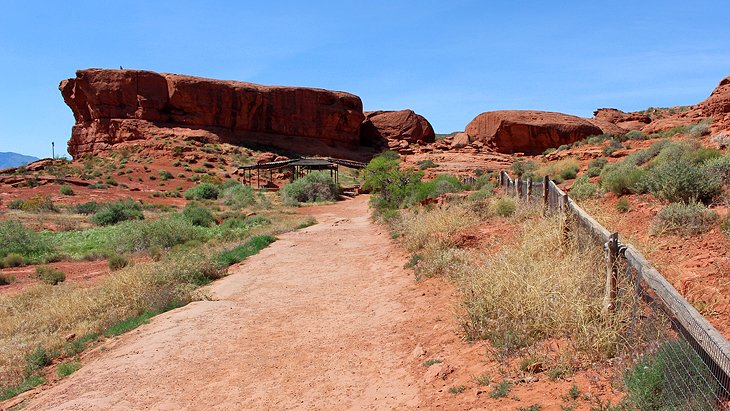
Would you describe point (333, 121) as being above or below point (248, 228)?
above

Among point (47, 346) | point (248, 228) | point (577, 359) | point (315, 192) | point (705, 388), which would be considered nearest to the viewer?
point (705, 388)

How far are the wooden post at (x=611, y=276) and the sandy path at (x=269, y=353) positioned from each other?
79.5 inches

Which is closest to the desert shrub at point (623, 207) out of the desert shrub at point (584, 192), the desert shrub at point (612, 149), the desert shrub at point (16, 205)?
the desert shrub at point (584, 192)

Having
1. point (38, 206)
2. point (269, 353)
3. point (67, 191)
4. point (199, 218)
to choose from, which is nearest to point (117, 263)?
point (199, 218)

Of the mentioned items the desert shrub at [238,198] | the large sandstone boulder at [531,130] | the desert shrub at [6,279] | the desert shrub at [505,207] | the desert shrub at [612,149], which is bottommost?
the desert shrub at [6,279]

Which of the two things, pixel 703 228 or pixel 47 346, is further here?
pixel 47 346

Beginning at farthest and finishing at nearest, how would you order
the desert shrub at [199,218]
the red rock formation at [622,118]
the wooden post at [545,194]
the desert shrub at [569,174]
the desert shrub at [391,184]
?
1. the red rock formation at [622,118]
2. the desert shrub at [199,218]
3. the desert shrub at [391,184]
4. the desert shrub at [569,174]
5. the wooden post at [545,194]

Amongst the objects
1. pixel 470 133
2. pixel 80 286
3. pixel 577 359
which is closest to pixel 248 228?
pixel 80 286

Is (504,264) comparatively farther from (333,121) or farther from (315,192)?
(333,121)

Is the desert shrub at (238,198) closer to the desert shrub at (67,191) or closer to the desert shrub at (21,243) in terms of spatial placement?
the desert shrub at (67,191)

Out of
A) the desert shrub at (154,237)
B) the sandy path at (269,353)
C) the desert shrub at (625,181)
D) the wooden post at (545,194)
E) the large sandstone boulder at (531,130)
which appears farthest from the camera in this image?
the large sandstone boulder at (531,130)

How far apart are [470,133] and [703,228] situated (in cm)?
5184

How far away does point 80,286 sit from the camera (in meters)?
13.2

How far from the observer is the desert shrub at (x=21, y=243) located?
722 inches
